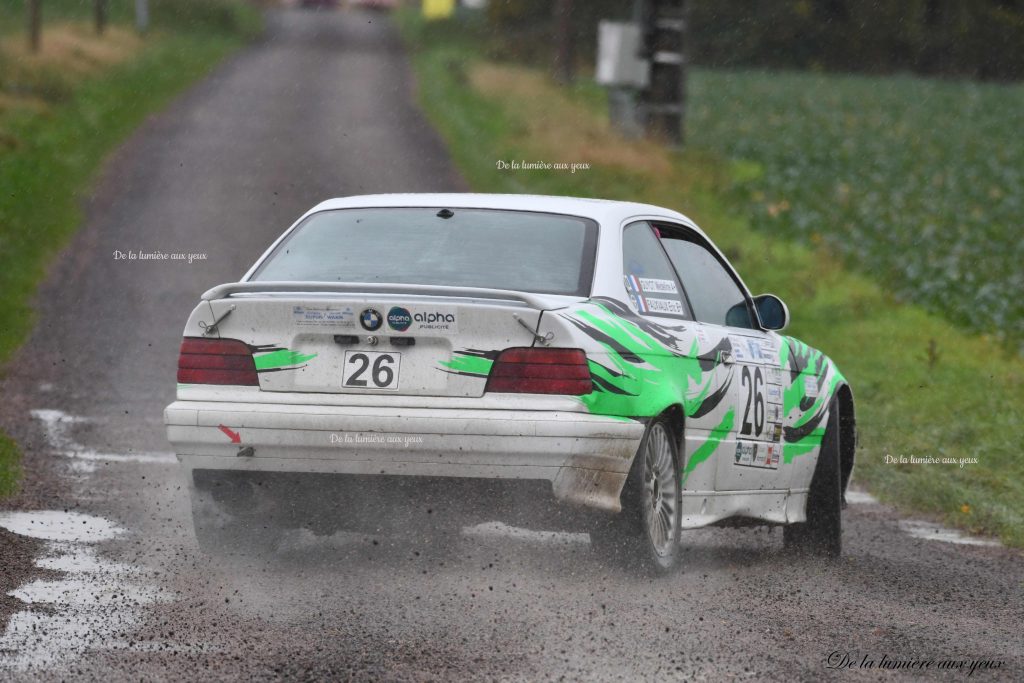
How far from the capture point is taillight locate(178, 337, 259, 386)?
259 inches

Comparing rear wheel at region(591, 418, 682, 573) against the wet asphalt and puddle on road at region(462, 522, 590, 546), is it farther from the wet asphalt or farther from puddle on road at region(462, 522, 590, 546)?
puddle on road at region(462, 522, 590, 546)

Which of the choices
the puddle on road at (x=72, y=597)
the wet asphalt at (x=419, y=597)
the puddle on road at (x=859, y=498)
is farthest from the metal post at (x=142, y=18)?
the puddle on road at (x=72, y=597)

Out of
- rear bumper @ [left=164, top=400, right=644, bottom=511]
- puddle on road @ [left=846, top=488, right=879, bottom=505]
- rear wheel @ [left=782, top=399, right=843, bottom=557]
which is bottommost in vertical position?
puddle on road @ [left=846, top=488, right=879, bottom=505]

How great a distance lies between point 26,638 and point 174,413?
1.26 metres

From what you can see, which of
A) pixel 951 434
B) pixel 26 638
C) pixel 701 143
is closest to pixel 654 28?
pixel 701 143

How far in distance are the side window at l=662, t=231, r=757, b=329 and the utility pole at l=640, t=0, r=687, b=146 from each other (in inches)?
777

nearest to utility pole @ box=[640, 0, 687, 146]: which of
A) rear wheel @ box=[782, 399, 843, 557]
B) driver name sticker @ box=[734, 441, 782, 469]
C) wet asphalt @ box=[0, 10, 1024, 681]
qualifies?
wet asphalt @ box=[0, 10, 1024, 681]

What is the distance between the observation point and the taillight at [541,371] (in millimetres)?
6348

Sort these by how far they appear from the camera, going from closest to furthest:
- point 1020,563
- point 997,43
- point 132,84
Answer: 1. point 1020,563
2. point 132,84
3. point 997,43

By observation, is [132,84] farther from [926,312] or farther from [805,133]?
[926,312]

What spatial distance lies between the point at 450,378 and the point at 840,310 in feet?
38.7

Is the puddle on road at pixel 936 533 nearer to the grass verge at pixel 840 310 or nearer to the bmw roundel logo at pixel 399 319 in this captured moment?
the grass verge at pixel 840 310

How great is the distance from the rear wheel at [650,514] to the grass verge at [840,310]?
111 inches

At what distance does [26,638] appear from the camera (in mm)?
5508
